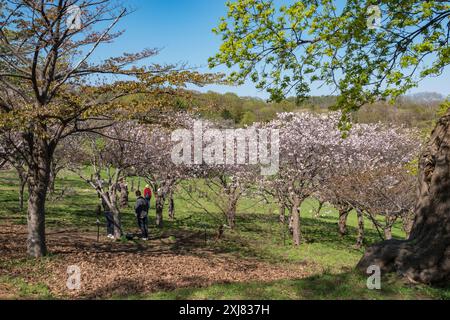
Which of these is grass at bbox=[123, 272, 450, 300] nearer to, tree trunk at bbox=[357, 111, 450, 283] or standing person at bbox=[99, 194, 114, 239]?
tree trunk at bbox=[357, 111, 450, 283]

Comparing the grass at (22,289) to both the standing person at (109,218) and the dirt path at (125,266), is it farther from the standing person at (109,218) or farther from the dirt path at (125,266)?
the standing person at (109,218)

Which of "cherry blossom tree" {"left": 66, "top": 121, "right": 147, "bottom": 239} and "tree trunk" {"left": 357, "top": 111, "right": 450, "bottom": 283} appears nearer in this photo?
"tree trunk" {"left": 357, "top": 111, "right": 450, "bottom": 283}

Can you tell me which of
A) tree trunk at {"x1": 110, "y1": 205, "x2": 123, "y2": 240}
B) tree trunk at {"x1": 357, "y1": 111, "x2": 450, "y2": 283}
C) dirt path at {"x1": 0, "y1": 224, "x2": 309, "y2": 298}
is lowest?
dirt path at {"x1": 0, "y1": 224, "x2": 309, "y2": 298}

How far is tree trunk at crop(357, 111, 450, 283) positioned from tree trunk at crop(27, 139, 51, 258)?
9.38 m

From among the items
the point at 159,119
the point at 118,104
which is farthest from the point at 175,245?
the point at 118,104

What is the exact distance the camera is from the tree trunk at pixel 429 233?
710cm

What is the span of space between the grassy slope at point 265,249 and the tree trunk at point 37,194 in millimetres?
2119

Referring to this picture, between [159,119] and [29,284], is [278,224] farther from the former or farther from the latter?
[29,284]

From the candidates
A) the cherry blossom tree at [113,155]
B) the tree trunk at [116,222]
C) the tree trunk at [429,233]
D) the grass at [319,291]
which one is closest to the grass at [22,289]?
the grass at [319,291]

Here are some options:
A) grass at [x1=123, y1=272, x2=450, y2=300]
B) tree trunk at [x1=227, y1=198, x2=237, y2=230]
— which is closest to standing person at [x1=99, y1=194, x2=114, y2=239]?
tree trunk at [x1=227, y1=198, x2=237, y2=230]

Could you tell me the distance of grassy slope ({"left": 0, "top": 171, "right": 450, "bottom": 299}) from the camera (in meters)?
6.93

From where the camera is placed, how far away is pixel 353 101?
8.20m

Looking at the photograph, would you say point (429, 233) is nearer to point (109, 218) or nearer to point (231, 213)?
point (109, 218)

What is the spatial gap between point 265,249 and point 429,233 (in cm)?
1080
